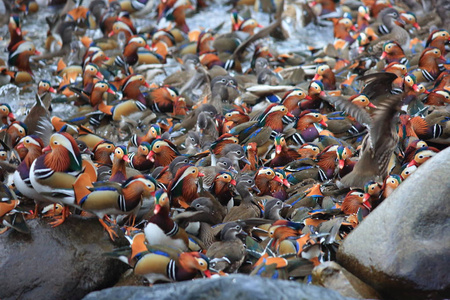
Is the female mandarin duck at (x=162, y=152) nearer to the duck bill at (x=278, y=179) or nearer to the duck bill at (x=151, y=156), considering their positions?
the duck bill at (x=151, y=156)

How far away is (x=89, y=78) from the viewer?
905cm

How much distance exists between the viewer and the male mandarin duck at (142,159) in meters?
7.08

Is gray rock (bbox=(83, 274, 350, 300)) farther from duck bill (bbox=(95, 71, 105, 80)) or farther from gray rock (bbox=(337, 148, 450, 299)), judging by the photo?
duck bill (bbox=(95, 71, 105, 80))

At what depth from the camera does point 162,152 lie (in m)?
7.04

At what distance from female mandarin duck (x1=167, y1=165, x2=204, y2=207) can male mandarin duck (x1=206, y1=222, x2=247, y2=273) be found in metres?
0.65

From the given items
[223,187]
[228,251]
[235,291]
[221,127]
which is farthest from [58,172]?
[221,127]

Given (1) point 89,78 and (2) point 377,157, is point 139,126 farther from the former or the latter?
(2) point 377,157

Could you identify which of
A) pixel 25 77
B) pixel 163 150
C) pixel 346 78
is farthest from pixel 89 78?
pixel 346 78

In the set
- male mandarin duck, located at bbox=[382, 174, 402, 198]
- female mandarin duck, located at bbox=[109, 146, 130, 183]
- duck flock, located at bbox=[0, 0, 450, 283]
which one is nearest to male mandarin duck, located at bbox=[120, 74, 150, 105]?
duck flock, located at bbox=[0, 0, 450, 283]

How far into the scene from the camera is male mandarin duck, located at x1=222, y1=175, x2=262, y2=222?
589cm

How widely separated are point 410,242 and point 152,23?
28.5ft

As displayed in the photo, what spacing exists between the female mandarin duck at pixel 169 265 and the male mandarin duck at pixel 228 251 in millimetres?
279

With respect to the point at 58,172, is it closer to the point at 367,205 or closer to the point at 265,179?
the point at 265,179

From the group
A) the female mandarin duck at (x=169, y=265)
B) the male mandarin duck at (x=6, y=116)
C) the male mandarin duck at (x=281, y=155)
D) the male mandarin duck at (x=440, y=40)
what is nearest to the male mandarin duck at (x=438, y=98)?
the male mandarin duck at (x=440, y=40)
